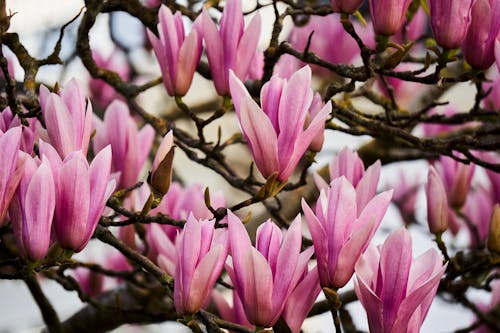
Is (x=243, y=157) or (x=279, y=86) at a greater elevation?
(x=279, y=86)

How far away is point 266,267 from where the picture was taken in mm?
749

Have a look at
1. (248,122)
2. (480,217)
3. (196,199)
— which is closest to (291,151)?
(248,122)

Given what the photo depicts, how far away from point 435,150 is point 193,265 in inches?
15.9

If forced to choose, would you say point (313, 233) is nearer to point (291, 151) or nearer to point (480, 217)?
point (291, 151)

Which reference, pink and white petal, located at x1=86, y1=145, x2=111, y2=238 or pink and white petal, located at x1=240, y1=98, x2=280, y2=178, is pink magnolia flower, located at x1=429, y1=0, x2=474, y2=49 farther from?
pink and white petal, located at x1=86, y1=145, x2=111, y2=238

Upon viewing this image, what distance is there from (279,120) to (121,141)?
0.37 metres

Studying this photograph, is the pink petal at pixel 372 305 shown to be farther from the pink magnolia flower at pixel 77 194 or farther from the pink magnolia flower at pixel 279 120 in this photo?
the pink magnolia flower at pixel 77 194

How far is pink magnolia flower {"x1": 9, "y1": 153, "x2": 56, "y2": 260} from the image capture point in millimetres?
729

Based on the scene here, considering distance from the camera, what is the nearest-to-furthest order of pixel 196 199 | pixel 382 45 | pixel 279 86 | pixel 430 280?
pixel 430 280
pixel 279 86
pixel 382 45
pixel 196 199

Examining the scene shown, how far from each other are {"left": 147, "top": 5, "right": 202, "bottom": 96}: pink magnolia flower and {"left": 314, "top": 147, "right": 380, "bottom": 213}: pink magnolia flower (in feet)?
0.71

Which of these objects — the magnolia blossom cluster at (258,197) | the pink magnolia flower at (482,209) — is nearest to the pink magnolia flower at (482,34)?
the magnolia blossom cluster at (258,197)

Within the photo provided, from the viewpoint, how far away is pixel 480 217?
5.60 ft

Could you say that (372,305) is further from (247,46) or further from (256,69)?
(256,69)

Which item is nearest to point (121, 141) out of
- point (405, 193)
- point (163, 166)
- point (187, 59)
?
point (187, 59)
